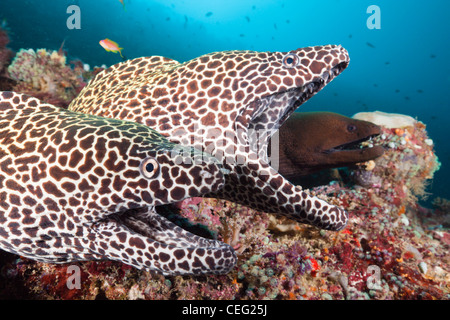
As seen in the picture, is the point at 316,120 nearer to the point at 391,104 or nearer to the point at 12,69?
the point at 12,69

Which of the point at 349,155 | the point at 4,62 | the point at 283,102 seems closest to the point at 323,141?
the point at 349,155

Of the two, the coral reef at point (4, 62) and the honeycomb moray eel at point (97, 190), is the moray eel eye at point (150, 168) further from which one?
the coral reef at point (4, 62)

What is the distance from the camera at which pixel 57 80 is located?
5805 millimetres

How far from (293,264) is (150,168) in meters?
2.59

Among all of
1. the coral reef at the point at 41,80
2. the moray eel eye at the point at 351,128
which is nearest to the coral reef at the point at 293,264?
the moray eel eye at the point at 351,128

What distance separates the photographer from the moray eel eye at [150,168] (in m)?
2.13

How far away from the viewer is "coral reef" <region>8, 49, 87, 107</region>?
217 inches

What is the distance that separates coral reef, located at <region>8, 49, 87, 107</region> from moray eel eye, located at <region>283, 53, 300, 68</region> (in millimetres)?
4874

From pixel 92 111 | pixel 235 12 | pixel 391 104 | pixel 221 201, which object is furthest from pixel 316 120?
pixel 235 12

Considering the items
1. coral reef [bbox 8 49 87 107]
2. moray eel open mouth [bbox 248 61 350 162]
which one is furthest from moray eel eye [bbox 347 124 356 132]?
coral reef [bbox 8 49 87 107]

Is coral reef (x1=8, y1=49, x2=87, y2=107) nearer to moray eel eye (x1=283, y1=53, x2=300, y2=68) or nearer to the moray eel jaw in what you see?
moray eel eye (x1=283, y1=53, x2=300, y2=68)

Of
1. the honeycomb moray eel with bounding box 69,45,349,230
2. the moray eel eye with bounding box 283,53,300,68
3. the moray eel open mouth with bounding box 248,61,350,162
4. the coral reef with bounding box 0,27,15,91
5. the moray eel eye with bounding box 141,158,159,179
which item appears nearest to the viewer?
the moray eel eye with bounding box 141,158,159,179

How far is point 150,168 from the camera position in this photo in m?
2.15

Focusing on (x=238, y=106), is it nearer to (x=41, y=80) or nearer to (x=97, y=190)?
(x=97, y=190)
